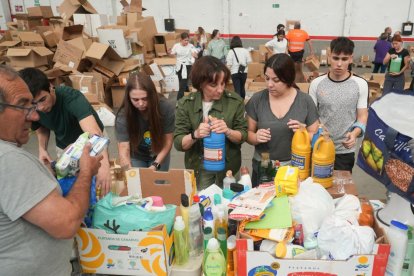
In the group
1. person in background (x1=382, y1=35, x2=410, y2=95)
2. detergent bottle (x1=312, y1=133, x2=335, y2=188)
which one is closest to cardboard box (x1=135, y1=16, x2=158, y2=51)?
person in background (x1=382, y1=35, x2=410, y2=95)

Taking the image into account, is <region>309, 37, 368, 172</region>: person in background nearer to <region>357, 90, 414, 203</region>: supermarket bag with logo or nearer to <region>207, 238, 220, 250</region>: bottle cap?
<region>357, 90, 414, 203</region>: supermarket bag with logo

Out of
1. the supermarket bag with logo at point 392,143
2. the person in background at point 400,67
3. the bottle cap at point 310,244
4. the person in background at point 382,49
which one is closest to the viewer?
the supermarket bag with logo at point 392,143

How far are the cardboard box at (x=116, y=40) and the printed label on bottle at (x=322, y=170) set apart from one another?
18.2 ft

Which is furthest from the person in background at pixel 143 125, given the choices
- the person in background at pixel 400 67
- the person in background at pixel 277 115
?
the person in background at pixel 400 67

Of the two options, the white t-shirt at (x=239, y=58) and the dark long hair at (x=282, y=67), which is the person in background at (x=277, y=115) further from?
the white t-shirt at (x=239, y=58)

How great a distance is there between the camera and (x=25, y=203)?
1.03 meters

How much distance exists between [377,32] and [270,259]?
1159 centimetres

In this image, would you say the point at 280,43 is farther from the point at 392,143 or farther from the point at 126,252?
the point at 126,252

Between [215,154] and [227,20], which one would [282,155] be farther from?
[227,20]

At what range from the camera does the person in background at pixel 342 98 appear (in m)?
2.28

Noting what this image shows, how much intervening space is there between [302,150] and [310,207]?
0.51m

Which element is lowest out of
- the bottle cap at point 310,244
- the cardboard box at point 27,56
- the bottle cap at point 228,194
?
the bottle cap at point 310,244

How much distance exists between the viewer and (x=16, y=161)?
3.40ft

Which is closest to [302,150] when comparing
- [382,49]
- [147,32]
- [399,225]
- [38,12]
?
[399,225]
